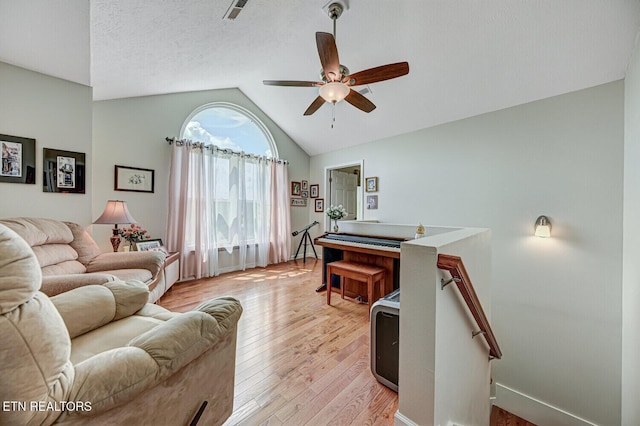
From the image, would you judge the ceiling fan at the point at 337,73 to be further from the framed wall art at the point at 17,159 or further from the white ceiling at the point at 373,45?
the framed wall art at the point at 17,159

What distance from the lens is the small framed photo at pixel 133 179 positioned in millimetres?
3232

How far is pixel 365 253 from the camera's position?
120 inches

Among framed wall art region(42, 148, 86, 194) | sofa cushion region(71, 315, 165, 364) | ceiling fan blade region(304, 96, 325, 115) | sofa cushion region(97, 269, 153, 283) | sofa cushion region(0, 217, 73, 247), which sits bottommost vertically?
sofa cushion region(71, 315, 165, 364)

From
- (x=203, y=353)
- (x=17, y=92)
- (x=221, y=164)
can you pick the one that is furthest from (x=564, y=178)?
(x=17, y=92)

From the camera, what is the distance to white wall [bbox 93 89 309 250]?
3.11 meters

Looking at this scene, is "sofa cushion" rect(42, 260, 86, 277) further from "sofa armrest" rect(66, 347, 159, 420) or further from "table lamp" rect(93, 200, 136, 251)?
"sofa armrest" rect(66, 347, 159, 420)

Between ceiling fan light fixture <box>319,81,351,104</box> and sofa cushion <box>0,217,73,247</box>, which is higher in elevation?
ceiling fan light fixture <box>319,81,351,104</box>

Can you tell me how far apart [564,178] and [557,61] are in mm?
1236

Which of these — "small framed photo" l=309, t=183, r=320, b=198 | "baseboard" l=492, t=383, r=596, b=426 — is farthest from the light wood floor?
"small framed photo" l=309, t=183, r=320, b=198

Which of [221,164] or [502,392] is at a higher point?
[221,164]

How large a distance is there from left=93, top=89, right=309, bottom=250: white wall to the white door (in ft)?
9.55

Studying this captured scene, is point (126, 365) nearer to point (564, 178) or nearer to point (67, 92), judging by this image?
point (67, 92)

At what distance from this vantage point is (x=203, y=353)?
106 centimetres

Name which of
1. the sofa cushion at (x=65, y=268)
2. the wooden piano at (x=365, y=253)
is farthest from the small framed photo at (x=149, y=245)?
the wooden piano at (x=365, y=253)
